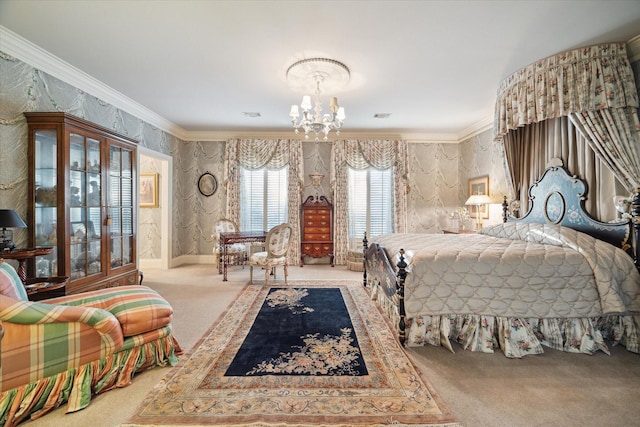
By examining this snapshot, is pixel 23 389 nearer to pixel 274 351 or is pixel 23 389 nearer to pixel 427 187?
pixel 274 351

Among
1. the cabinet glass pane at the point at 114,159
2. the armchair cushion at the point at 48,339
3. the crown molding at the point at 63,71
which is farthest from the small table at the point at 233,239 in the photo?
the armchair cushion at the point at 48,339

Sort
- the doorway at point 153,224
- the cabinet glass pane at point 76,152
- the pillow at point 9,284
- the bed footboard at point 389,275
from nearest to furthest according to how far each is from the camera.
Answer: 1. the pillow at point 9,284
2. the bed footboard at point 389,275
3. the cabinet glass pane at point 76,152
4. the doorway at point 153,224

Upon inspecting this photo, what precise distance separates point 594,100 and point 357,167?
13.0ft

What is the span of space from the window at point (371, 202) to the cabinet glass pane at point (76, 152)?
4731 millimetres

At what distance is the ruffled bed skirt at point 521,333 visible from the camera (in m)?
2.46

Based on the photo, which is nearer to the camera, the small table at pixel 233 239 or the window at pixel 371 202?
the small table at pixel 233 239

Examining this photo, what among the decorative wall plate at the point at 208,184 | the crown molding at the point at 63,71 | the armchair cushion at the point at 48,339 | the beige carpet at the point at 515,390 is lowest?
the beige carpet at the point at 515,390

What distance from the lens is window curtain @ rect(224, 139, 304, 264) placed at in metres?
6.25

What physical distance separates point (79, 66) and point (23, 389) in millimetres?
3448

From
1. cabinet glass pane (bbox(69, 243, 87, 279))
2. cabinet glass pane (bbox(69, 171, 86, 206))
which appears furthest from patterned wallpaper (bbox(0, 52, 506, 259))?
cabinet glass pane (bbox(69, 243, 87, 279))

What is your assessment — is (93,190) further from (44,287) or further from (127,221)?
(44,287)

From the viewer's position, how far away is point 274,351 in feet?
8.18

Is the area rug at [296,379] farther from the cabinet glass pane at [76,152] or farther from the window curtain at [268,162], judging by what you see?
the window curtain at [268,162]

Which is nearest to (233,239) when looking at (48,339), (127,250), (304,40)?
(127,250)
